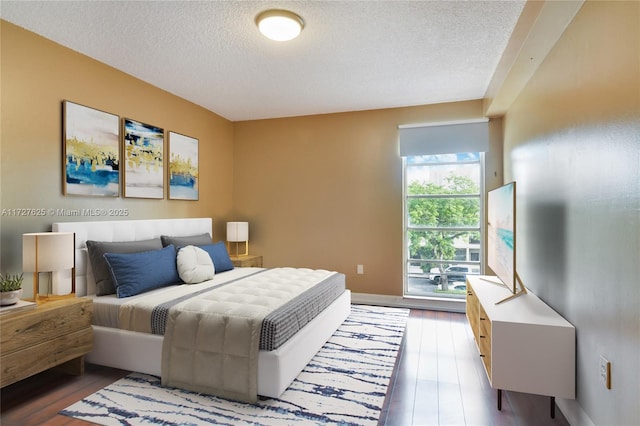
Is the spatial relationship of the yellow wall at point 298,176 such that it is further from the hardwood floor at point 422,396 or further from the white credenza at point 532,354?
the white credenza at point 532,354

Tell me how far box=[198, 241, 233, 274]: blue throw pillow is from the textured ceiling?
1.81m

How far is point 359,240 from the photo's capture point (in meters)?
4.70

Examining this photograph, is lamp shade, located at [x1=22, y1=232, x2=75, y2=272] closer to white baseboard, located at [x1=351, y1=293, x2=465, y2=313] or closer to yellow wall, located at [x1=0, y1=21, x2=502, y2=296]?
yellow wall, located at [x1=0, y1=21, x2=502, y2=296]

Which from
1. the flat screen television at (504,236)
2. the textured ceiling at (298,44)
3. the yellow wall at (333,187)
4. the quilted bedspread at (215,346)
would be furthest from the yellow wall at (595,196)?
the yellow wall at (333,187)

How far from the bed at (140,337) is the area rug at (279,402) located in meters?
0.09

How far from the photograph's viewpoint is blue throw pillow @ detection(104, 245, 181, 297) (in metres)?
2.79

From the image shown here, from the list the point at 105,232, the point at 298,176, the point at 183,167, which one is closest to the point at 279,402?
the point at 105,232

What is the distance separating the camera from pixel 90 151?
10.1 ft

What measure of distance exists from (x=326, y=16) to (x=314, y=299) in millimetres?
2186

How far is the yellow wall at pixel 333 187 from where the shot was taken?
4.55m

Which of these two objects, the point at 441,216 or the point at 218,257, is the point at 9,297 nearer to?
the point at 218,257

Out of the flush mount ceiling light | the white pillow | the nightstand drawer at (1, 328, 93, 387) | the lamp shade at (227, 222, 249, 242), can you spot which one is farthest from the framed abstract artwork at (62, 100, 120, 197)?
the flush mount ceiling light

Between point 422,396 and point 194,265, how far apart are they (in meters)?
2.30

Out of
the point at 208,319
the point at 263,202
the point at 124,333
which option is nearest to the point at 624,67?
the point at 208,319
